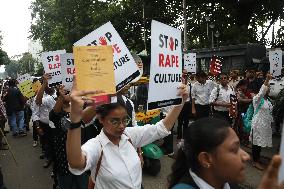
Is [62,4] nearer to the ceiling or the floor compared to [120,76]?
nearer to the ceiling

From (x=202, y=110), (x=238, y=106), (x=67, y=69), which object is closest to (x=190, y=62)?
(x=202, y=110)

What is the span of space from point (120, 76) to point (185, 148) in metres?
1.74

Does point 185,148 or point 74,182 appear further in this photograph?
point 74,182

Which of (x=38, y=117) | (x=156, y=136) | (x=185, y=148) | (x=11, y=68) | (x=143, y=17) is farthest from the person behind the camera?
(x=11, y=68)

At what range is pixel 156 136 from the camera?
3.29 meters

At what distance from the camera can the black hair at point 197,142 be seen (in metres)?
2.06

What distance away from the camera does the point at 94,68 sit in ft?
9.73

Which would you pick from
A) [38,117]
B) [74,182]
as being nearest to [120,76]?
[74,182]

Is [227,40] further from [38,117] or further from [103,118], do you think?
[103,118]

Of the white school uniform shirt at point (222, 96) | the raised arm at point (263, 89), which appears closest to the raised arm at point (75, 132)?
the raised arm at point (263, 89)

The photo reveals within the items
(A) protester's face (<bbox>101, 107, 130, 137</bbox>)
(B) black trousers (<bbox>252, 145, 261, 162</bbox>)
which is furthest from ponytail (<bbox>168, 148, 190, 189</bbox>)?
(B) black trousers (<bbox>252, 145, 261, 162</bbox>)

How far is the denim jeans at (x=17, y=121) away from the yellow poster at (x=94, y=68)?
10.3m

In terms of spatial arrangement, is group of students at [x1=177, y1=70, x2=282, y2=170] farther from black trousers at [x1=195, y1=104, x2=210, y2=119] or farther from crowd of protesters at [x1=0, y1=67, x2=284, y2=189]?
crowd of protesters at [x1=0, y1=67, x2=284, y2=189]

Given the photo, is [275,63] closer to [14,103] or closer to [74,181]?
[74,181]
